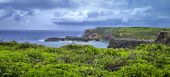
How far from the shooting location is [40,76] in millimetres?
16250

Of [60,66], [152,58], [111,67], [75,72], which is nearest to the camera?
[75,72]

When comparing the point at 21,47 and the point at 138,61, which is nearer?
the point at 138,61

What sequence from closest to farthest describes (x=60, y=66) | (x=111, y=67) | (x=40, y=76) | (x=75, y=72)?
(x=40, y=76)
(x=75, y=72)
(x=60, y=66)
(x=111, y=67)

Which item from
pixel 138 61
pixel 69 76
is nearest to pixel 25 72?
pixel 69 76

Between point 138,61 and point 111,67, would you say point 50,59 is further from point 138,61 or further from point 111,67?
point 138,61

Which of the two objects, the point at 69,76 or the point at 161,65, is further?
the point at 161,65

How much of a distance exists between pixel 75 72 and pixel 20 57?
4.61 metres

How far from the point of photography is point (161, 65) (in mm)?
20094

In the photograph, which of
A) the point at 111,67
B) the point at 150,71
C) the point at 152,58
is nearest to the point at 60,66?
the point at 111,67

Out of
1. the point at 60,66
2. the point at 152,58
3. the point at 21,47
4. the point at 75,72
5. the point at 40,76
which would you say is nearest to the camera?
the point at 40,76

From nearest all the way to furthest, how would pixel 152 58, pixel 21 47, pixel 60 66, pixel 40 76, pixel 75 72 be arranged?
1. pixel 40 76
2. pixel 75 72
3. pixel 60 66
4. pixel 152 58
5. pixel 21 47

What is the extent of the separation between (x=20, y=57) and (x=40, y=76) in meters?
4.68

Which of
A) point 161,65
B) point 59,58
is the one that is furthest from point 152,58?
point 59,58

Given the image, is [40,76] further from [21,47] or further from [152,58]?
[21,47]
